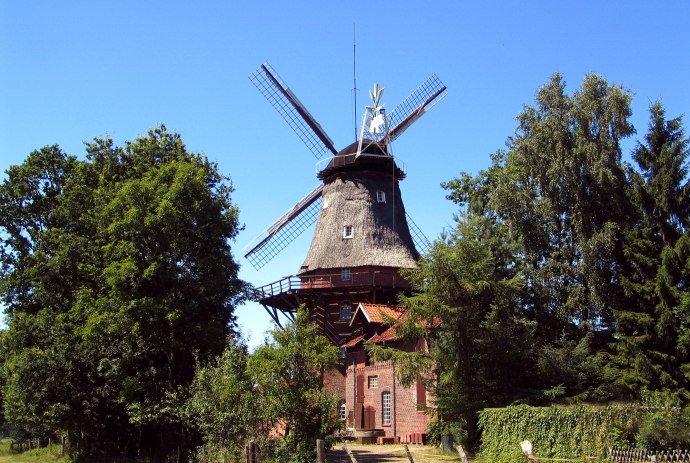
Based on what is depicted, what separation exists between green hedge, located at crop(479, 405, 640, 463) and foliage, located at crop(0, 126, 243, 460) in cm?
1175

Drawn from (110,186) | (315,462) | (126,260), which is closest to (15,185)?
(110,186)

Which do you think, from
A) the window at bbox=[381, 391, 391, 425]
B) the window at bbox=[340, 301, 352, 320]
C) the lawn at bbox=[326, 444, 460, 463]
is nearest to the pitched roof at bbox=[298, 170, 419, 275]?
the window at bbox=[340, 301, 352, 320]

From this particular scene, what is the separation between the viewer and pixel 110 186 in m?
30.8

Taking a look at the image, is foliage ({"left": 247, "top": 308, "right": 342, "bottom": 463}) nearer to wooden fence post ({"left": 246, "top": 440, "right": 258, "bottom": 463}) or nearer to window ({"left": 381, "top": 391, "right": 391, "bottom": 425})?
wooden fence post ({"left": 246, "top": 440, "right": 258, "bottom": 463})

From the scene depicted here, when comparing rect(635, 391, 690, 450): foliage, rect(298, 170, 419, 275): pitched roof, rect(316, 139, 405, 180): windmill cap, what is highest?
rect(316, 139, 405, 180): windmill cap

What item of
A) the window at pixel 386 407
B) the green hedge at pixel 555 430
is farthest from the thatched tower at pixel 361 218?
the green hedge at pixel 555 430

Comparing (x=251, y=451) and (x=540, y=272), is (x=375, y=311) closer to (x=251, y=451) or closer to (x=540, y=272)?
(x=540, y=272)

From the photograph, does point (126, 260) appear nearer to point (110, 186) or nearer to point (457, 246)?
point (110, 186)

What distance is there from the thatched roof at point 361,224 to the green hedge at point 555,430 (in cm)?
1765

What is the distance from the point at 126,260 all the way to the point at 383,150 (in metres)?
21.0

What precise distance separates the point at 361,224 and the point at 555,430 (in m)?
22.0

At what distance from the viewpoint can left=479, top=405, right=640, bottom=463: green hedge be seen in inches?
808

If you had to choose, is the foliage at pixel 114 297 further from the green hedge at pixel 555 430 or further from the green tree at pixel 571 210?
the green tree at pixel 571 210

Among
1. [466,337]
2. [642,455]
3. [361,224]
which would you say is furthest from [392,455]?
[361,224]
